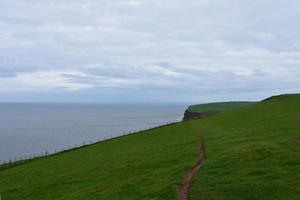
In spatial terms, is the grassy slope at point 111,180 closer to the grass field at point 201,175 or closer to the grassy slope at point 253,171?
the grass field at point 201,175

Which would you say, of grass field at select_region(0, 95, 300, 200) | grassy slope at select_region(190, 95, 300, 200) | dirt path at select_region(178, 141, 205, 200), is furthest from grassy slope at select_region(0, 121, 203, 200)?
grassy slope at select_region(190, 95, 300, 200)

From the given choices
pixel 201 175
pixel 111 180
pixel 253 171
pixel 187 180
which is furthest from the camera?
pixel 111 180

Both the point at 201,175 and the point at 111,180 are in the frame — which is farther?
the point at 111,180

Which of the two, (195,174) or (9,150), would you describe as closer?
(195,174)

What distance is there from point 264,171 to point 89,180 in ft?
48.4

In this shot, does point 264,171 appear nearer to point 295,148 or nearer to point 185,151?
point 295,148

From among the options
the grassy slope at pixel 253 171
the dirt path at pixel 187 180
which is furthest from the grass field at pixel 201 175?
the dirt path at pixel 187 180

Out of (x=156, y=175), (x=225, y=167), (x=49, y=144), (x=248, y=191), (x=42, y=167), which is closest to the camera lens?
(x=248, y=191)

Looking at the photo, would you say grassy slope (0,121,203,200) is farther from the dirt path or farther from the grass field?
the dirt path

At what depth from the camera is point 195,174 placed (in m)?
23.5

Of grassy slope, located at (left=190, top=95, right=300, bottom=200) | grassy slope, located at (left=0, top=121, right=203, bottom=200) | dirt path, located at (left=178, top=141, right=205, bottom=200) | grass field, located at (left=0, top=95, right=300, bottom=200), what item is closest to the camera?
grassy slope, located at (left=190, top=95, right=300, bottom=200)

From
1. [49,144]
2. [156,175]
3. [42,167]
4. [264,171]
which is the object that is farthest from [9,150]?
[264,171]

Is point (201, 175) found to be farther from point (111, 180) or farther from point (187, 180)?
point (111, 180)

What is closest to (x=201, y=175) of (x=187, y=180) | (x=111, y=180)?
(x=187, y=180)
